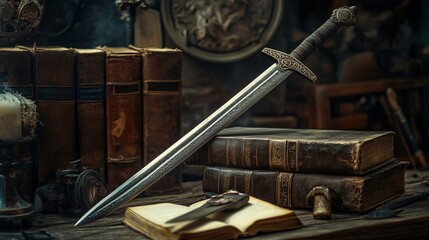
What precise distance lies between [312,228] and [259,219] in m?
0.14

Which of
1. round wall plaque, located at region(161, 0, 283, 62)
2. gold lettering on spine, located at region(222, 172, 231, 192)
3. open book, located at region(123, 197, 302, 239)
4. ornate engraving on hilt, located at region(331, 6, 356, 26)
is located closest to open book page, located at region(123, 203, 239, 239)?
open book, located at region(123, 197, 302, 239)

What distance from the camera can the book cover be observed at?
203 centimetres

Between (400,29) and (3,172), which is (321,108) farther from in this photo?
(3,172)

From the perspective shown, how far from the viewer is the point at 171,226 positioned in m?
1.66

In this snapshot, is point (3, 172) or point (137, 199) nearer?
point (3, 172)

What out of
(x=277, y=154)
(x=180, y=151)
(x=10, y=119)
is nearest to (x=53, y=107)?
(x=10, y=119)

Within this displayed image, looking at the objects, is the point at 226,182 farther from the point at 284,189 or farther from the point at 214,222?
the point at 214,222

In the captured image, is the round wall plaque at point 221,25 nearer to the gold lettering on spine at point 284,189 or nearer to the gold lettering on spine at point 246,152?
the gold lettering on spine at point 246,152

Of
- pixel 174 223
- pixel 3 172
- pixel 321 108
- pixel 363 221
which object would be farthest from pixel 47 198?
pixel 321 108

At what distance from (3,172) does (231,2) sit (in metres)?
1.11

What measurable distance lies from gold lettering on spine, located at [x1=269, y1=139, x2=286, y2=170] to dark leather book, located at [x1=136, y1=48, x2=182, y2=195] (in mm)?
332

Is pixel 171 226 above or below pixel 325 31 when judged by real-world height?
below

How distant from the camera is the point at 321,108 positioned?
2.87 meters

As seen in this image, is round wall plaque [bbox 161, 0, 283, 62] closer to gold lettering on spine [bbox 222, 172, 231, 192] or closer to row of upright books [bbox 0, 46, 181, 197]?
row of upright books [bbox 0, 46, 181, 197]
